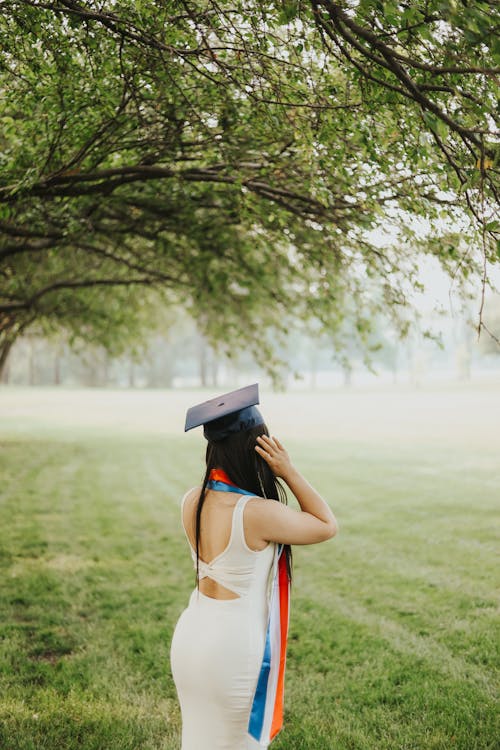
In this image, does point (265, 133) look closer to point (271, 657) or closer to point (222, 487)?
point (222, 487)

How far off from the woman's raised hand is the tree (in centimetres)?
185

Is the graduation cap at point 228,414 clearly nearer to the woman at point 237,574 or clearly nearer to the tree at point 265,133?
the woman at point 237,574

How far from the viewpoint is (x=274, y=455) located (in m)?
2.89

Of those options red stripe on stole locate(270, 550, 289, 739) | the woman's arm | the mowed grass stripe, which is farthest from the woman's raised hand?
the mowed grass stripe

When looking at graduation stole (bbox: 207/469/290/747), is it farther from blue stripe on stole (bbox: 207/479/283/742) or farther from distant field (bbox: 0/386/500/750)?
distant field (bbox: 0/386/500/750)

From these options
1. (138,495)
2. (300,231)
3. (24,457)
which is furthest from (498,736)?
(24,457)

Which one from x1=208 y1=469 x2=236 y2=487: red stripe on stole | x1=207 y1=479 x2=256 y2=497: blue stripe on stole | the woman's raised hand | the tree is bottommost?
x1=207 y1=479 x2=256 y2=497: blue stripe on stole

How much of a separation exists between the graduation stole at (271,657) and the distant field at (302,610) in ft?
5.35

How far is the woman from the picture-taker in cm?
282

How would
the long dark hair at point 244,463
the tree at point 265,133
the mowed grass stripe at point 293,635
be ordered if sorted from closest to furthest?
1. the long dark hair at point 244,463
2. the tree at point 265,133
3. the mowed grass stripe at point 293,635

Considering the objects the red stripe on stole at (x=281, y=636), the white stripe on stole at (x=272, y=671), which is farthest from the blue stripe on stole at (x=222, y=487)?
the white stripe on stole at (x=272, y=671)

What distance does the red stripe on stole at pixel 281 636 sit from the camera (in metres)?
2.94

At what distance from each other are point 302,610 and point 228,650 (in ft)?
14.6

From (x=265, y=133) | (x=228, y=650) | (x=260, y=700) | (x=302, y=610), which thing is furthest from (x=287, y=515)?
(x=302, y=610)
